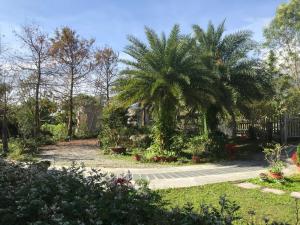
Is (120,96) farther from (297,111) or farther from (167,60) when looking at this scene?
(297,111)

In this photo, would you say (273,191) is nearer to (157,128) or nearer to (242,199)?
(242,199)

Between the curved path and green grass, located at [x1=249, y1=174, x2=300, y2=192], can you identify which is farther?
the curved path

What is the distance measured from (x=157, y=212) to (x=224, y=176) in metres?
7.35

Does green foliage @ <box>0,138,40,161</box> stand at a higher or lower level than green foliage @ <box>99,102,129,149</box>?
lower

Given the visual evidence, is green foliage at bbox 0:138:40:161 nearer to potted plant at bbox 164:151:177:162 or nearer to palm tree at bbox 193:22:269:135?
potted plant at bbox 164:151:177:162

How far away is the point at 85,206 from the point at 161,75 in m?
10.9

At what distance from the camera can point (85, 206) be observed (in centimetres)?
358

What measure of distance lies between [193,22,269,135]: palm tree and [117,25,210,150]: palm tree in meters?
1.43

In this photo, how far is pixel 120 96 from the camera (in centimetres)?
1472

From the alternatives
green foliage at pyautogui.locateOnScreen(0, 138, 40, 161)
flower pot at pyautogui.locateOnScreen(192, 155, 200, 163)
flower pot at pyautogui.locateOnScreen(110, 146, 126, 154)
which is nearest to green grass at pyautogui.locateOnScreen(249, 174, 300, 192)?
flower pot at pyautogui.locateOnScreen(192, 155, 200, 163)

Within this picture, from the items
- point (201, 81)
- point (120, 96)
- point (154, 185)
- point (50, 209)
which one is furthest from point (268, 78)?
point (50, 209)

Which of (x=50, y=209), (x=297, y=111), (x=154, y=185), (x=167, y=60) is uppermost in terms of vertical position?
(x=167, y=60)

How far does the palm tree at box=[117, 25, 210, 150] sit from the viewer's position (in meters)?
14.1

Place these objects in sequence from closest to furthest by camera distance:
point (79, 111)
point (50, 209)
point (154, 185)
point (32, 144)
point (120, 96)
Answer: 1. point (50, 209)
2. point (154, 185)
3. point (120, 96)
4. point (32, 144)
5. point (79, 111)
